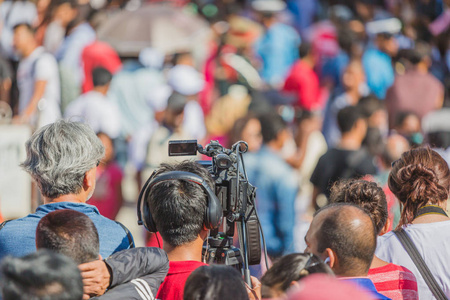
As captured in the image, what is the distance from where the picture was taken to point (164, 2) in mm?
11641

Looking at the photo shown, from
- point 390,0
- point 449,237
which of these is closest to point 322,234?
point 449,237

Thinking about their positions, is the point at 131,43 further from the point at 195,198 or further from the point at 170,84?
the point at 195,198

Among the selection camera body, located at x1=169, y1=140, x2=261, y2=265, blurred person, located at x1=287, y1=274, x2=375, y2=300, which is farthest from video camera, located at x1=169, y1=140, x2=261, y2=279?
blurred person, located at x1=287, y1=274, x2=375, y2=300

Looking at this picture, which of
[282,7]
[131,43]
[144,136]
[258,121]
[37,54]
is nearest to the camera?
[258,121]

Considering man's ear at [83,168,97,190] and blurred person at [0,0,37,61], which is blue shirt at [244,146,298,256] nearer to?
man's ear at [83,168,97,190]

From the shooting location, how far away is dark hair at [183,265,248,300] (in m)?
2.27

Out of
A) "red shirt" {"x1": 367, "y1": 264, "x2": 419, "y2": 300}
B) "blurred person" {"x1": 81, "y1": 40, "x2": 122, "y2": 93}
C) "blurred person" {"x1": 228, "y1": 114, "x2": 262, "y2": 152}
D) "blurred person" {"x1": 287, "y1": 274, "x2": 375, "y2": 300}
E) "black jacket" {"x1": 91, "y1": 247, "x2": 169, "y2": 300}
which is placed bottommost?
"red shirt" {"x1": 367, "y1": 264, "x2": 419, "y2": 300}

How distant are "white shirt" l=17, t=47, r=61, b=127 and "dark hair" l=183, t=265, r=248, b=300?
253 inches

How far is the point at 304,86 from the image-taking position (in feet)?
32.8

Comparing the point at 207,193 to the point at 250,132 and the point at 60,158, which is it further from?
the point at 250,132

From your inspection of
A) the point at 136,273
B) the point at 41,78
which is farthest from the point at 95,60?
the point at 136,273

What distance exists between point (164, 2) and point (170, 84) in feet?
9.87

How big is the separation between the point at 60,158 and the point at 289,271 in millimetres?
1142

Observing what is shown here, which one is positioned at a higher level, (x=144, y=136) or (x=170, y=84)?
(x=170, y=84)
